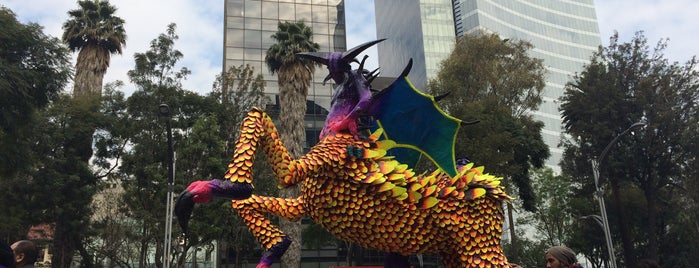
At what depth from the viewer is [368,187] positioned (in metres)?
6.24

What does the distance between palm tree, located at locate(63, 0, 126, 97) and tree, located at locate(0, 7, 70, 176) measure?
6725 millimetres

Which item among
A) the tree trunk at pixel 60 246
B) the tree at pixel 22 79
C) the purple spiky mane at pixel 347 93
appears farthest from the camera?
the tree trunk at pixel 60 246

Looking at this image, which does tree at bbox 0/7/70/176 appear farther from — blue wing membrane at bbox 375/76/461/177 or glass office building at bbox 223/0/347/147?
glass office building at bbox 223/0/347/147

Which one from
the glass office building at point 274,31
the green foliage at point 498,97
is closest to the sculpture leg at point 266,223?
the green foliage at point 498,97

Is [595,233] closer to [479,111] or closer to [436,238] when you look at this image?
[479,111]

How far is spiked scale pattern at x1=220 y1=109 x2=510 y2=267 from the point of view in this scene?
6.15m

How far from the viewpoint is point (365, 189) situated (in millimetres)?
6258

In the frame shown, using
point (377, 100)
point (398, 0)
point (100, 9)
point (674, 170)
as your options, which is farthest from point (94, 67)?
point (398, 0)

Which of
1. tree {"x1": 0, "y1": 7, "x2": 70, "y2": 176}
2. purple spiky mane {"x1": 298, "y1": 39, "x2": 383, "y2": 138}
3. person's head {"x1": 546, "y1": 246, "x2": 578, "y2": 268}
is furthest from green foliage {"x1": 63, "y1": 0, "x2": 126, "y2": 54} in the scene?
person's head {"x1": 546, "y1": 246, "x2": 578, "y2": 268}

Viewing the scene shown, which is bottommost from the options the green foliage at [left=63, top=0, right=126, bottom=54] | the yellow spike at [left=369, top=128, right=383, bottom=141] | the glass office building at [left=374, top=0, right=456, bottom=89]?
the yellow spike at [left=369, top=128, right=383, bottom=141]

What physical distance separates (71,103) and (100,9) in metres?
6.22

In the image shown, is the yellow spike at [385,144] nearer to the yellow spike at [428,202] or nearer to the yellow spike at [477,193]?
the yellow spike at [428,202]

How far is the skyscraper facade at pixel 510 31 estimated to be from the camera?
65188mm

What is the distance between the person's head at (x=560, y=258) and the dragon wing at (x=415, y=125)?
11.2 ft
